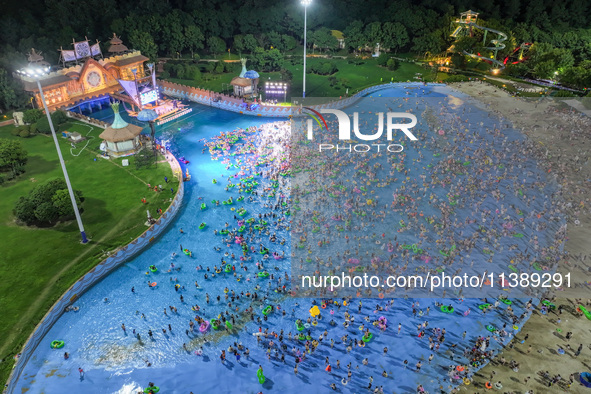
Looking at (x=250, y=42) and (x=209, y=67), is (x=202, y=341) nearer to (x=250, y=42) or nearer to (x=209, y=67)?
(x=209, y=67)

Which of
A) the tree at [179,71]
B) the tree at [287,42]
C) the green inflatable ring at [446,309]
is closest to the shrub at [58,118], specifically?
the tree at [179,71]

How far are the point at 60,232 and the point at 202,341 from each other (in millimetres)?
22727

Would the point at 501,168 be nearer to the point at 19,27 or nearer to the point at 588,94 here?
the point at 588,94

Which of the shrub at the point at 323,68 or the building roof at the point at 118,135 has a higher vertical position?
the shrub at the point at 323,68

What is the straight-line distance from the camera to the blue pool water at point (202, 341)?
31.1m

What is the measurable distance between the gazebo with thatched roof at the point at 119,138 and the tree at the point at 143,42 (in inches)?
1532

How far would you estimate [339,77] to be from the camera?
9625 cm

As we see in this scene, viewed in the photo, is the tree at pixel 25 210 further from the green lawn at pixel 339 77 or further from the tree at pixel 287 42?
the tree at pixel 287 42

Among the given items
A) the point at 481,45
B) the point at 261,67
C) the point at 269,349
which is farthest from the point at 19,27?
the point at 481,45

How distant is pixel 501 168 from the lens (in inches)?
2218

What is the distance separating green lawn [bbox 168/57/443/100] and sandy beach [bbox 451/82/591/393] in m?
33.8

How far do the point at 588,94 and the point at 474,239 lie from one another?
52.9 metres

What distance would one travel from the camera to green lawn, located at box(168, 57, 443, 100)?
89375 mm

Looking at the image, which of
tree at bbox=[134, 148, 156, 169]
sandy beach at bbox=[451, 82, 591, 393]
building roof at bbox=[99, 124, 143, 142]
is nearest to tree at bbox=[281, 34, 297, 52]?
building roof at bbox=[99, 124, 143, 142]
